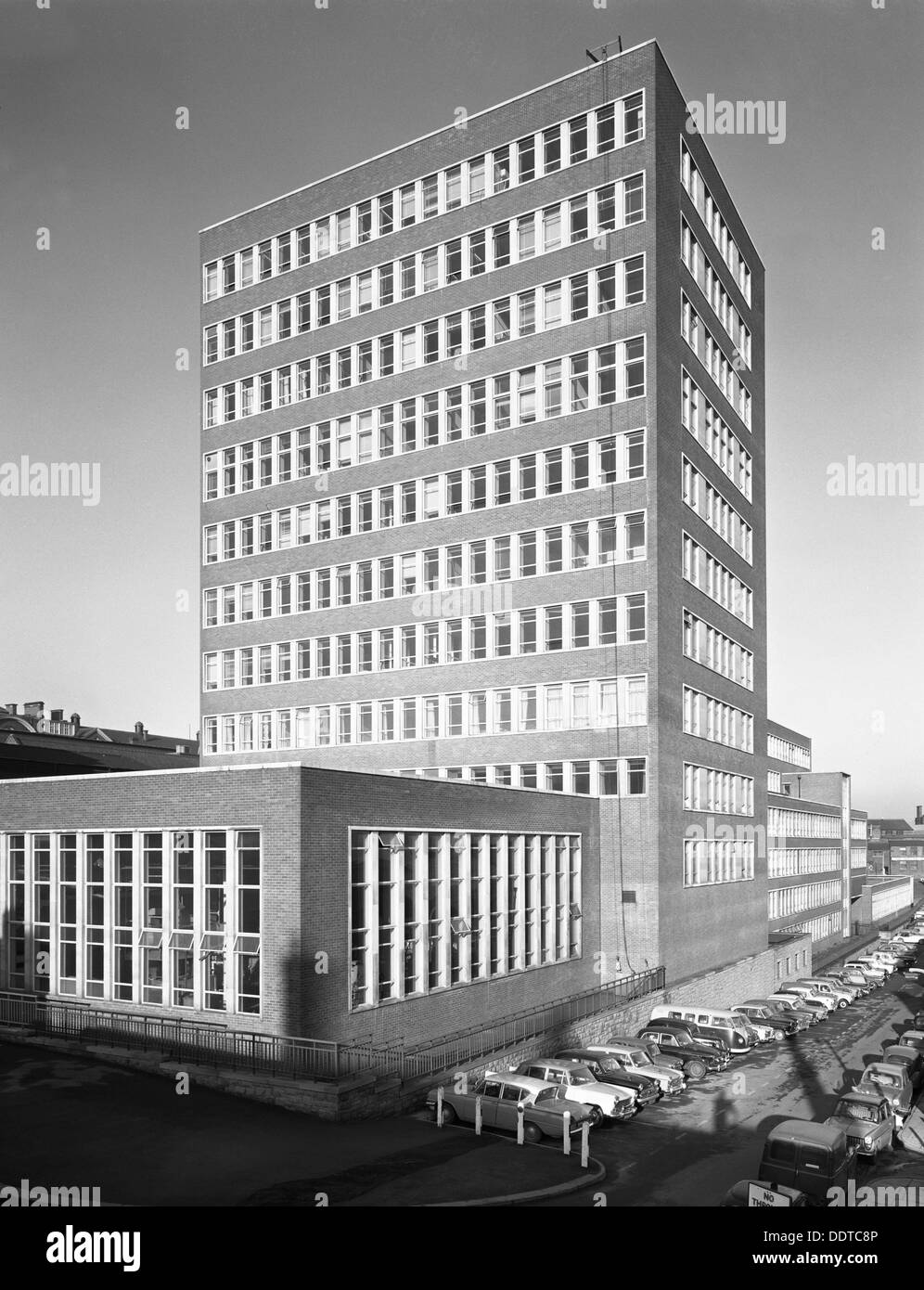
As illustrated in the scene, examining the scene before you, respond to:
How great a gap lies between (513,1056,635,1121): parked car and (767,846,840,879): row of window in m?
46.5

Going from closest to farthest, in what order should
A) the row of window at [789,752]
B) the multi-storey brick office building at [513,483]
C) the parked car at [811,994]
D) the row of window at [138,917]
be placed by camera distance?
1. the row of window at [138,917]
2. the multi-storey brick office building at [513,483]
3. the parked car at [811,994]
4. the row of window at [789,752]

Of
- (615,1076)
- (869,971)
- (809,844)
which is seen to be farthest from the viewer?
(809,844)

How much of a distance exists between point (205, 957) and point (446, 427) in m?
29.7

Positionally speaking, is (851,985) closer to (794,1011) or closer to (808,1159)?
(794,1011)

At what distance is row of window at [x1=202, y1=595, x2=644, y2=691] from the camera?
49625 millimetres

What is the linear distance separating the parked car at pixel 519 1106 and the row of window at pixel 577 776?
67.4ft

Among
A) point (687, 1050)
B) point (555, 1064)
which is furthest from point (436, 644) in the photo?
point (555, 1064)

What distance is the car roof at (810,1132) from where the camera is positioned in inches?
907

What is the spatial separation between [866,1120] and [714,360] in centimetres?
3925

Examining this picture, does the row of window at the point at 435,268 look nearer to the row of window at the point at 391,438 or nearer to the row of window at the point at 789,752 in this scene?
the row of window at the point at 391,438

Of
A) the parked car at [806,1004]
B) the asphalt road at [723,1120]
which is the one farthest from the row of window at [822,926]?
the asphalt road at [723,1120]

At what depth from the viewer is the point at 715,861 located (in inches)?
2271

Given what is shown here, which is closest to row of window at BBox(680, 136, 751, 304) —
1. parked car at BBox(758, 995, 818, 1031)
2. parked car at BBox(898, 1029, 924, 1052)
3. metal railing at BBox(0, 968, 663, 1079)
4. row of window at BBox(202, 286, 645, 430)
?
row of window at BBox(202, 286, 645, 430)
